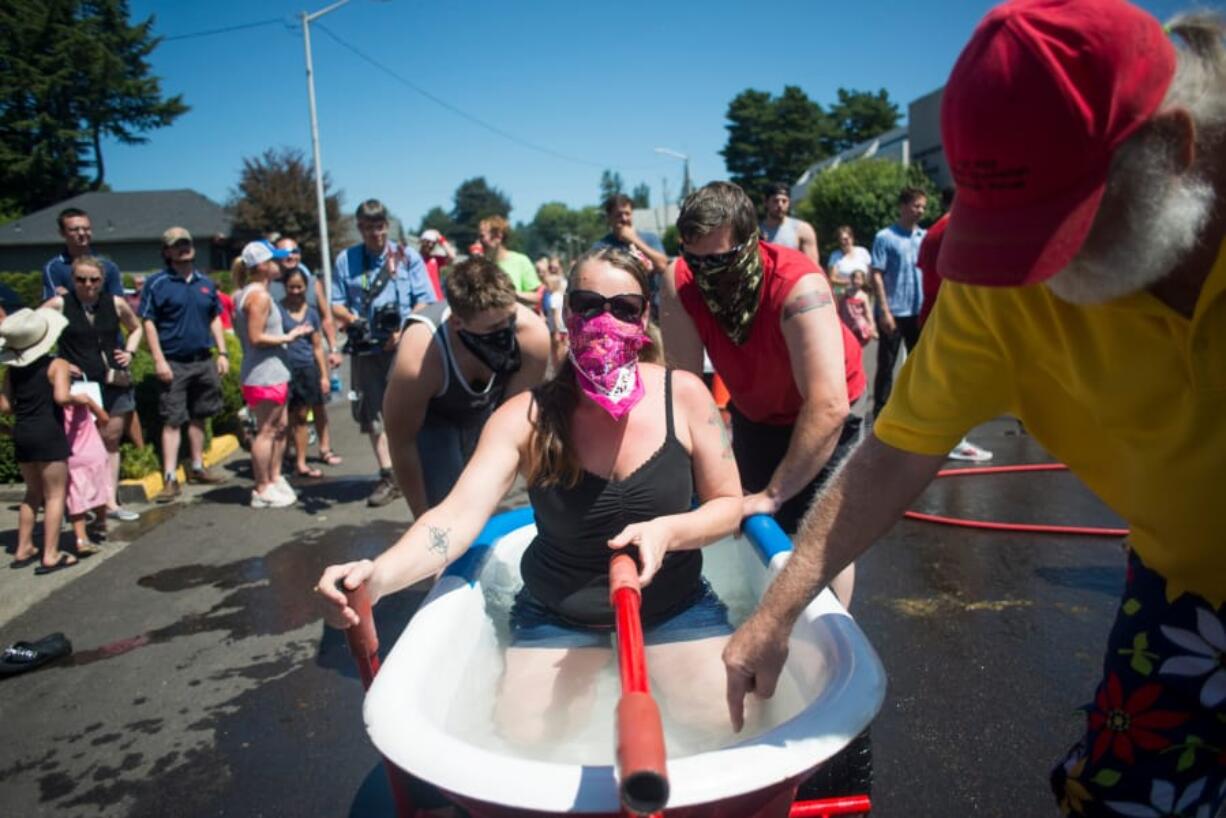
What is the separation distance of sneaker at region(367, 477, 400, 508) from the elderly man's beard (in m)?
5.15

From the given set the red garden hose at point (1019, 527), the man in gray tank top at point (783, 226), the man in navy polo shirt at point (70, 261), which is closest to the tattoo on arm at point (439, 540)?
the red garden hose at point (1019, 527)

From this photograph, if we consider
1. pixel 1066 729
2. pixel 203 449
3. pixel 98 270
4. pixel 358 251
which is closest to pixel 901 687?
pixel 1066 729

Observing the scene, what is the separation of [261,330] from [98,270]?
1058 mm

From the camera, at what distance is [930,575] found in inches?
154

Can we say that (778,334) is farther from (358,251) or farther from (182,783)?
(358,251)

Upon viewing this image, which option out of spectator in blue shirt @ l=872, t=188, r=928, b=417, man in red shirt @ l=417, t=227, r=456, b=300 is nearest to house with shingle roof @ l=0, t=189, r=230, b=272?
man in red shirt @ l=417, t=227, r=456, b=300

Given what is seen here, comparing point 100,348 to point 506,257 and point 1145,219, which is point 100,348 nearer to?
point 506,257

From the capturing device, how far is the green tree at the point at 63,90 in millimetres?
39125

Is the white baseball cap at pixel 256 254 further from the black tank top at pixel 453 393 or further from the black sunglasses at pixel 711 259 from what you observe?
the black sunglasses at pixel 711 259

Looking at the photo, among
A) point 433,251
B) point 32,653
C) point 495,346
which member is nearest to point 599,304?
point 495,346

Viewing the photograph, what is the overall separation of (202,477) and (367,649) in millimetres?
5251

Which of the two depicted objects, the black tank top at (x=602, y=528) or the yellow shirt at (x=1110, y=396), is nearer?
the yellow shirt at (x=1110, y=396)

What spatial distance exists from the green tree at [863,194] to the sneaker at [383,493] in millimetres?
27058

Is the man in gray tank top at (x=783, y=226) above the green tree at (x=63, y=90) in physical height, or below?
below
